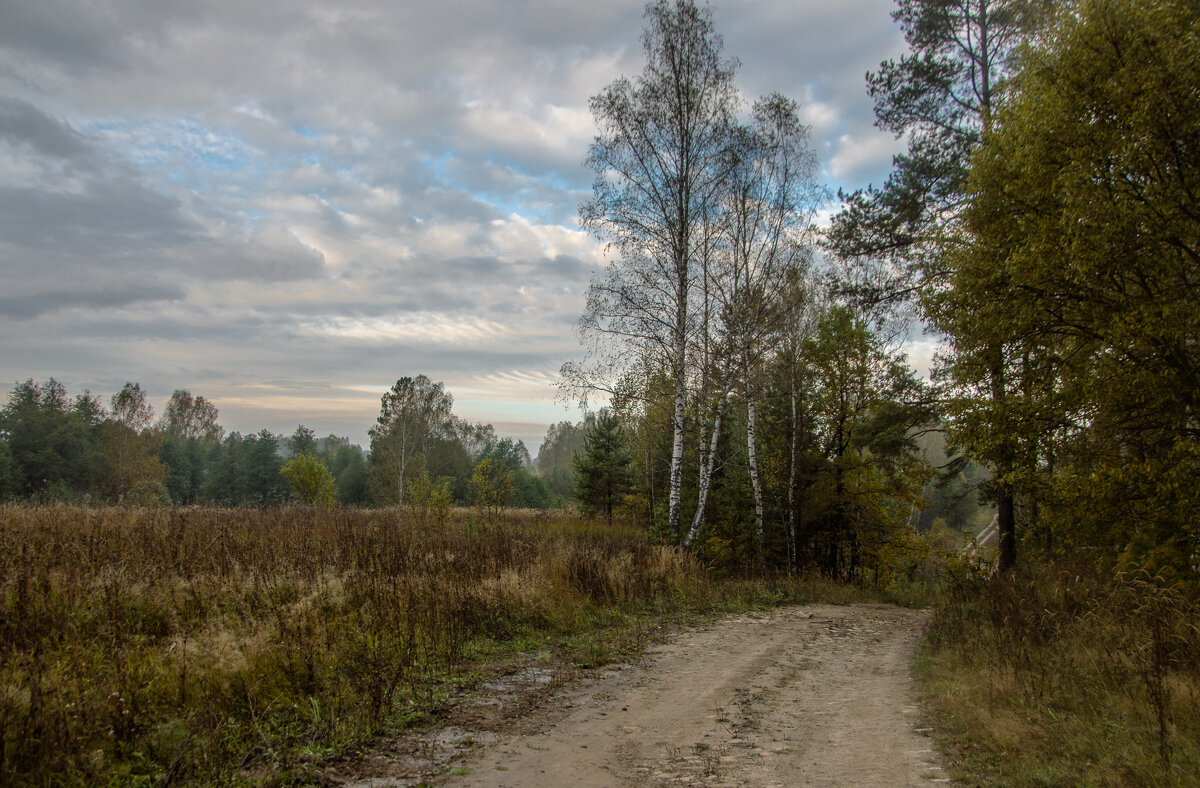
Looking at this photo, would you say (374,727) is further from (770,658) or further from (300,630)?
(770,658)

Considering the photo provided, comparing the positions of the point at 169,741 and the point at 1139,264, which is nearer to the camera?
the point at 169,741

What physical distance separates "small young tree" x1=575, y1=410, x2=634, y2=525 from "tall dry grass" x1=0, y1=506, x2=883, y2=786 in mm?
16726

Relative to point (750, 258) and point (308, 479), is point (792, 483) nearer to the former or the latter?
point (750, 258)

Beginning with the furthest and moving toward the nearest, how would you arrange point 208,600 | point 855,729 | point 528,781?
point 208,600, point 855,729, point 528,781

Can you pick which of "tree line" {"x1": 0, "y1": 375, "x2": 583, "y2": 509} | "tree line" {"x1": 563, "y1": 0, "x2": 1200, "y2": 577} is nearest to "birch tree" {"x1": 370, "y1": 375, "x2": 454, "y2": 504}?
"tree line" {"x1": 0, "y1": 375, "x2": 583, "y2": 509}

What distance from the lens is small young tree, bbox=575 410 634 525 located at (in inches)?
1112

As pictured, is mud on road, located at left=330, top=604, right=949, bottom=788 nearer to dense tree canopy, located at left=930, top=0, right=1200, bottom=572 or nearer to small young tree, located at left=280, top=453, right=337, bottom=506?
dense tree canopy, located at left=930, top=0, right=1200, bottom=572

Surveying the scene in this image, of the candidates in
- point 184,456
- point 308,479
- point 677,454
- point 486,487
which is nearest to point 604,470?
point 486,487

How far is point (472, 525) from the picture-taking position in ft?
61.1

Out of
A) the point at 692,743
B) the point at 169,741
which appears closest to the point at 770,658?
the point at 692,743

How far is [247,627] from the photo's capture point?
18.1 feet

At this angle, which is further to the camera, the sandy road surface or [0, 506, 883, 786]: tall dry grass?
the sandy road surface

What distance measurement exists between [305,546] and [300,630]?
436 centimetres

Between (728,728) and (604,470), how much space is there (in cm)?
2414
